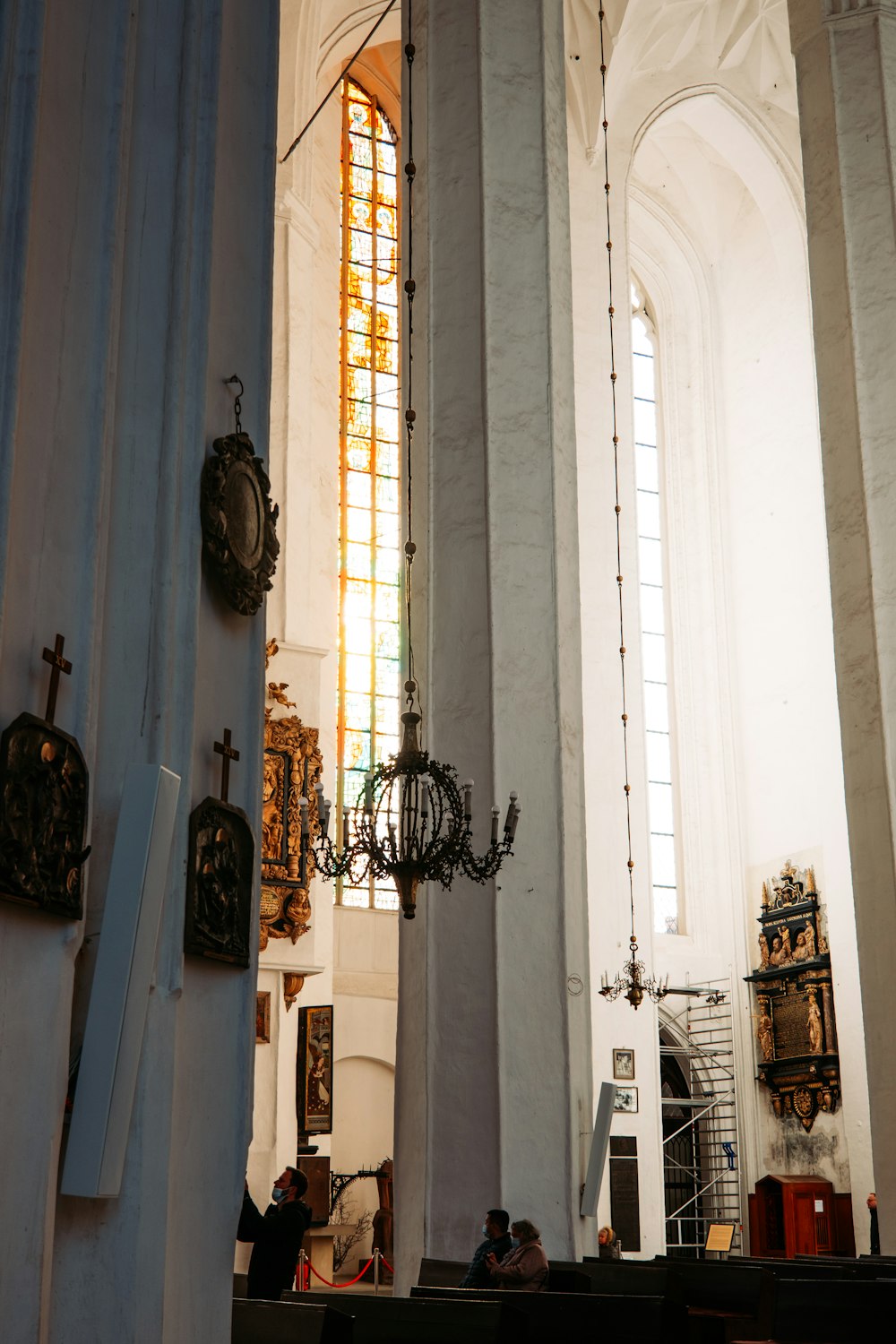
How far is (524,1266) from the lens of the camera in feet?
19.8

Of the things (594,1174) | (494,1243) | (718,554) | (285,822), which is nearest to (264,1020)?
(285,822)

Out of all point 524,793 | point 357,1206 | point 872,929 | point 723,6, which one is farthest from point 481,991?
point 723,6

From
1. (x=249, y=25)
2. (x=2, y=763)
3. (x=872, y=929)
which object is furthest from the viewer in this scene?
(x=872, y=929)

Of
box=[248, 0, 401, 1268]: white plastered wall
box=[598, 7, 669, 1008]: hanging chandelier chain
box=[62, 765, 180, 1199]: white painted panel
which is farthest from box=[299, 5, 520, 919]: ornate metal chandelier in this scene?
box=[598, 7, 669, 1008]: hanging chandelier chain

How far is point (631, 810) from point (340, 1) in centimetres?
1018

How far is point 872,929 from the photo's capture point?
9.75m

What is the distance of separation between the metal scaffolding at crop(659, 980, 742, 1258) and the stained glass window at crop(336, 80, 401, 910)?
14.2ft

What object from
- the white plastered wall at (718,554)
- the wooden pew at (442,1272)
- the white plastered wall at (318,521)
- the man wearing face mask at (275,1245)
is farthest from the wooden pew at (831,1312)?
the white plastered wall at (718,554)

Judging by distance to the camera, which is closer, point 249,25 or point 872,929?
point 249,25

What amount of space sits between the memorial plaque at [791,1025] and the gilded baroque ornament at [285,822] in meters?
6.96

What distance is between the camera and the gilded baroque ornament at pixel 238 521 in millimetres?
3834

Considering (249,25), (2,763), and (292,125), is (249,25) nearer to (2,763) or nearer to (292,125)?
(2,763)

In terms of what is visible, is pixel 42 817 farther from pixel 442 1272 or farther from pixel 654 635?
pixel 654 635

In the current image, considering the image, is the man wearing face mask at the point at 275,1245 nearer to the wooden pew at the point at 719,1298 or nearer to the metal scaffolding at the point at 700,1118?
the wooden pew at the point at 719,1298
